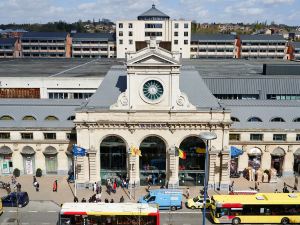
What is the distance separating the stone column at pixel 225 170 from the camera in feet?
204

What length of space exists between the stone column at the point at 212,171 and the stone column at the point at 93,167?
17.9m

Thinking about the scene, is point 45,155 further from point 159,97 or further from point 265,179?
point 265,179

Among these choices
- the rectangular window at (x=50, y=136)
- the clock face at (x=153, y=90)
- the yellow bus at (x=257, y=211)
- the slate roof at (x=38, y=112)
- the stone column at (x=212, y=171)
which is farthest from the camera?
the slate roof at (x=38, y=112)

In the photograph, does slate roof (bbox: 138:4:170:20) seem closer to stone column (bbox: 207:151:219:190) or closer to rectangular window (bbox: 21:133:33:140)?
rectangular window (bbox: 21:133:33:140)

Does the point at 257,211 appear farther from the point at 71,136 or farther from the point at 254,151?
the point at 71,136

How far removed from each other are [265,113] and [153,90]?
23.1 meters

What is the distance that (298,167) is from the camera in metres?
70.2

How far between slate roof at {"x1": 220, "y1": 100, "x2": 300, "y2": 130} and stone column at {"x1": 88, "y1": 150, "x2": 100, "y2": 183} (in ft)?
81.4

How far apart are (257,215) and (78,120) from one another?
2950cm

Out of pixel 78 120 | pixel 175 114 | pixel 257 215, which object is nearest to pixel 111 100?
pixel 78 120

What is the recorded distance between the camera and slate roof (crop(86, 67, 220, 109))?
6375 centimetres

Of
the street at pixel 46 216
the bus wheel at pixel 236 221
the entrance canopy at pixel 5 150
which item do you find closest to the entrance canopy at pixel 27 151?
the entrance canopy at pixel 5 150

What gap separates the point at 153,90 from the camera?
201ft

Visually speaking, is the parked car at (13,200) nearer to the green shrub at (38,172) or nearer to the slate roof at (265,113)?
the green shrub at (38,172)
